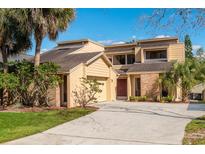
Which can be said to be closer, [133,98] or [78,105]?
[78,105]

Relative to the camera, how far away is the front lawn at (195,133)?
27.9 ft

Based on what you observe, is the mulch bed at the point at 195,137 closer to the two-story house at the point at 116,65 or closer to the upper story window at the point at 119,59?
the two-story house at the point at 116,65

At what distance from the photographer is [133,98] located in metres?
25.2

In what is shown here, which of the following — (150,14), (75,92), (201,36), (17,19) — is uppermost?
(17,19)

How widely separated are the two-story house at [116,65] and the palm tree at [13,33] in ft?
9.93

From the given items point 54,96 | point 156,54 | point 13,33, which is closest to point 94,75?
point 54,96

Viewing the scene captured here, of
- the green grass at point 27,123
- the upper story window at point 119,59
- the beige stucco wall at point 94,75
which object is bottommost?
the green grass at point 27,123

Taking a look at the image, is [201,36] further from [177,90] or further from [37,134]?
[177,90]

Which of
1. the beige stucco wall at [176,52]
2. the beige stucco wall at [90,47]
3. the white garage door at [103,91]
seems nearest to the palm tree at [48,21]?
the white garage door at [103,91]

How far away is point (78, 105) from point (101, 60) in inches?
203

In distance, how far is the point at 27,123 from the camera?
12.2 m
